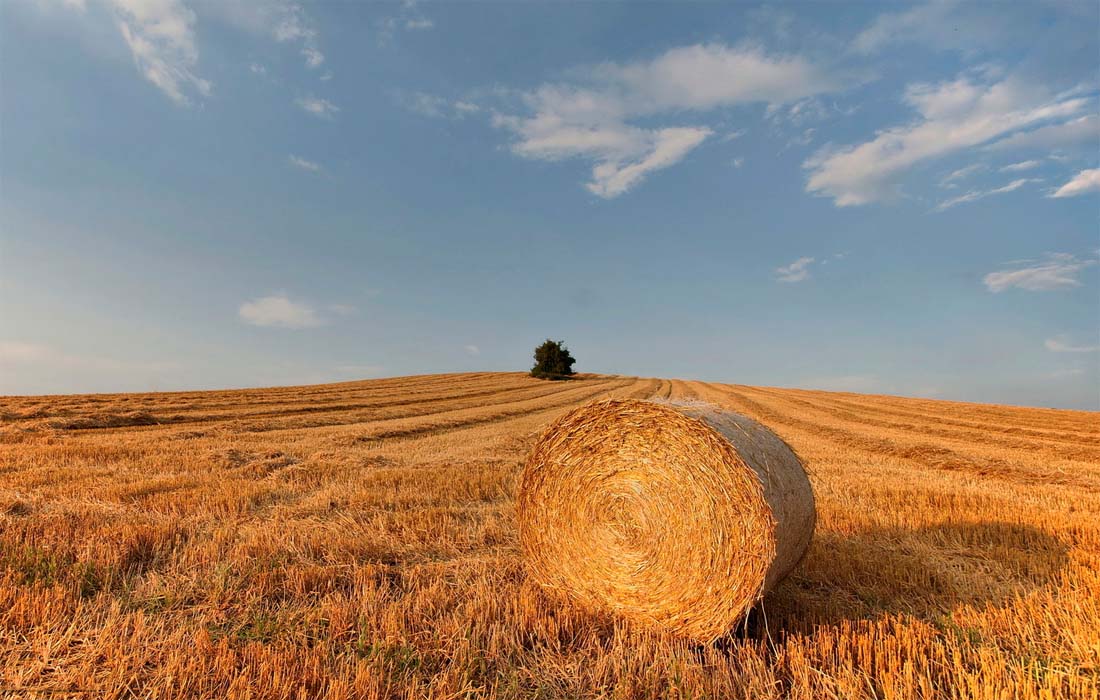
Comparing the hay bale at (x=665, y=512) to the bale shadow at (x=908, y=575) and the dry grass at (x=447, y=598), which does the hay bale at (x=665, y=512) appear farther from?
the bale shadow at (x=908, y=575)

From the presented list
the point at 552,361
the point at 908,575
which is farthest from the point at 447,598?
the point at 552,361

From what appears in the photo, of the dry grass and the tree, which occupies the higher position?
the tree

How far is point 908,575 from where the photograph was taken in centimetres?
441

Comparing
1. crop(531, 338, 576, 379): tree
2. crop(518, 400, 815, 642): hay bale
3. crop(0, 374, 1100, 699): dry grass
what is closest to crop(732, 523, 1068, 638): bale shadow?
crop(0, 374, 1100, 699): dry grass

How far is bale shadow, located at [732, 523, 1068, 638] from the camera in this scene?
3.84m

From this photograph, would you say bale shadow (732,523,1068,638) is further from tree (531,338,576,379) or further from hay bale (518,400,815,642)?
tree (531,338,576,379)

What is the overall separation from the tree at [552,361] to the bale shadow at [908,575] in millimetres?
49036

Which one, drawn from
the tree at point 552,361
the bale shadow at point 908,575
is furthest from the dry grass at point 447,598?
the tree at point 552,361

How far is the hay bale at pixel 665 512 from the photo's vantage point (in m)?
3.60

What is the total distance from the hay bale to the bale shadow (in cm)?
37

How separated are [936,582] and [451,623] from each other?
12.6ft

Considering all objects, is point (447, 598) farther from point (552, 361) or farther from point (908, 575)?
point (552, 361)

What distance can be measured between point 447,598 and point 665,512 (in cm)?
169

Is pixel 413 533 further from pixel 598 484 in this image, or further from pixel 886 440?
pixel 886 440
